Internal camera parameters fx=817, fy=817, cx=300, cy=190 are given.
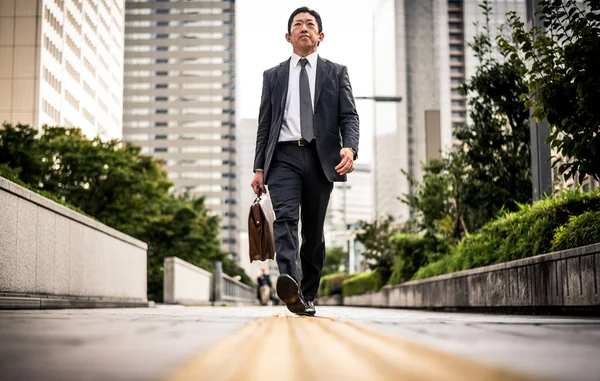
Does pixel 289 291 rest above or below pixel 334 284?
above

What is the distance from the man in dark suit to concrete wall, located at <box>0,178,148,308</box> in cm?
289

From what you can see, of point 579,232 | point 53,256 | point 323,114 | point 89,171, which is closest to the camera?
point 323,114

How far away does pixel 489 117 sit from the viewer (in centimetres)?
1475

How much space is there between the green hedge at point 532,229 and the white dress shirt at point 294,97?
2.57 meters

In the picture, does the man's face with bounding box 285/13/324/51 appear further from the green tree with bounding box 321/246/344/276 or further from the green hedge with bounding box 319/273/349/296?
the green tree with bounding box 321/246/344/276

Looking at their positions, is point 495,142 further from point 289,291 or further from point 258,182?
point 289,291

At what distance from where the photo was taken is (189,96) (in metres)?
168

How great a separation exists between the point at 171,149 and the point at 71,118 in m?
82.3

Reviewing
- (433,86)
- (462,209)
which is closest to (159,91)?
(433,86)

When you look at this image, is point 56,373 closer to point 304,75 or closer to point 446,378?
point 446,378

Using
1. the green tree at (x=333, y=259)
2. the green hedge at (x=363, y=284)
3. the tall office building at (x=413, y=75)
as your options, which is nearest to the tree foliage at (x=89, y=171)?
the green hedge at (x=363, y=284)

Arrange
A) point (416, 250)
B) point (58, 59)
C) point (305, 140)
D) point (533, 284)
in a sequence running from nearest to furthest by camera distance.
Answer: point (305, 140), point (533, 284), point (416, 250), point (58, 59)

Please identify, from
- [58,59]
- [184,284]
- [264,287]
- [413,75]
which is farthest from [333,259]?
[184,284]

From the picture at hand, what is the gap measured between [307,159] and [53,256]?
4976 millimetres
